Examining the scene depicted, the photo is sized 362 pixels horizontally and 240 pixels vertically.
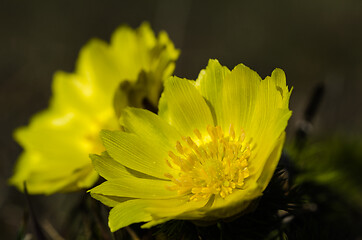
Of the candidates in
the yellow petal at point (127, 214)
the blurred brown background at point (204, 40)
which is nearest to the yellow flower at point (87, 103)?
the yellow petal at point (127, 214)

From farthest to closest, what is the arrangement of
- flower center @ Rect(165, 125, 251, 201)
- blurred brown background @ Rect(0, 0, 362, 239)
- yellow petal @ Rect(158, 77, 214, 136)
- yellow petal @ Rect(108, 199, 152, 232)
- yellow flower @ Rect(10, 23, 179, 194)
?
blurred brown background @ Rect(0, 0, 362, 239) < yellow flower @ Rect(10, 23, 179, 194) < yellow petal @ Rect(158, 77, 214, 136) < flower center @ Rect(165, 125, 251, 201) < yellow petal @ Rect(108, 199, 152, 232)

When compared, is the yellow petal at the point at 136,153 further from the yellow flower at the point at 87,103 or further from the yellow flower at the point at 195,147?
the yellow flower at the point at 87,103

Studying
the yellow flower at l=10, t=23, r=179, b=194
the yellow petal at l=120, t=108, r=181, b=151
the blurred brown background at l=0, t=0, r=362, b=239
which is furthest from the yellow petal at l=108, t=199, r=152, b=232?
the blurred brown background at l=0, t=0, r=362, b=239

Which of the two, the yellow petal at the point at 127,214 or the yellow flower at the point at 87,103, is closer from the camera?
the yellow petal at the point at 127,214

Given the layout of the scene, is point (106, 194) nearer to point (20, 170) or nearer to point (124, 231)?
point (124, 231)

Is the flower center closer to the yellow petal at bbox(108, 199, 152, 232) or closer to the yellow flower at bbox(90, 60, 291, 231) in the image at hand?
the yellow flower at bbox(90, 60, 291, 231)

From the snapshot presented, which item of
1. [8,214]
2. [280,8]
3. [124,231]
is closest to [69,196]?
[8,214]

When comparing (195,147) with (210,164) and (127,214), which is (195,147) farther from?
(127,214)
